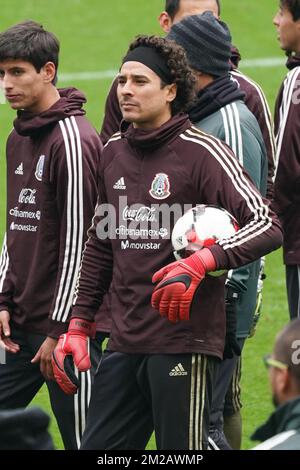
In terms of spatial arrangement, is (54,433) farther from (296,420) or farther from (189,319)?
(296,420)

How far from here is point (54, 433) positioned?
8906mm

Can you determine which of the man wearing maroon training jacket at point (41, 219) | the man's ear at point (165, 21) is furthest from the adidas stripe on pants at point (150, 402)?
the man's ear at point (165, 21)

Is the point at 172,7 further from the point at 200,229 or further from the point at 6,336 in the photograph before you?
the point at 200,229

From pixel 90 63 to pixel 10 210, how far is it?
12297 mm

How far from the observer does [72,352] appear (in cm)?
693

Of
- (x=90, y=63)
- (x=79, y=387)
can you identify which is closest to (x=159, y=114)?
(x=79, y=387)

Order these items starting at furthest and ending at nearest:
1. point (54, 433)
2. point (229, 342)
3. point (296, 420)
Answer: point (54, 433) < point (229, 342) < point (296, 420)

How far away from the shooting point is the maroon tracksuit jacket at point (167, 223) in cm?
659

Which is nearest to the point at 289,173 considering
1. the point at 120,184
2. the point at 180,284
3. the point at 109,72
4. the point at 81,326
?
the point at 120,184

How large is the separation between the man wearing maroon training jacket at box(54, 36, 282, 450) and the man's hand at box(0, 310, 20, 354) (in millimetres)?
537

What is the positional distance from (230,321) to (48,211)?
104 cm

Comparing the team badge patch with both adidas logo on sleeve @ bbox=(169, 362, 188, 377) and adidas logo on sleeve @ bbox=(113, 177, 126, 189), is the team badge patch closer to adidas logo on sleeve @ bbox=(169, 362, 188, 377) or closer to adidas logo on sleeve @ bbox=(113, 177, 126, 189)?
adidas logo on sleeve @ bbox=(113, 177, 126, 189)

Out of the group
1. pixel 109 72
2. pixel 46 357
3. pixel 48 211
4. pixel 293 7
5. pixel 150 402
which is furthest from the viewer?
pixel 109 72

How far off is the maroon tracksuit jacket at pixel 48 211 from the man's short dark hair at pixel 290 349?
2.18m
